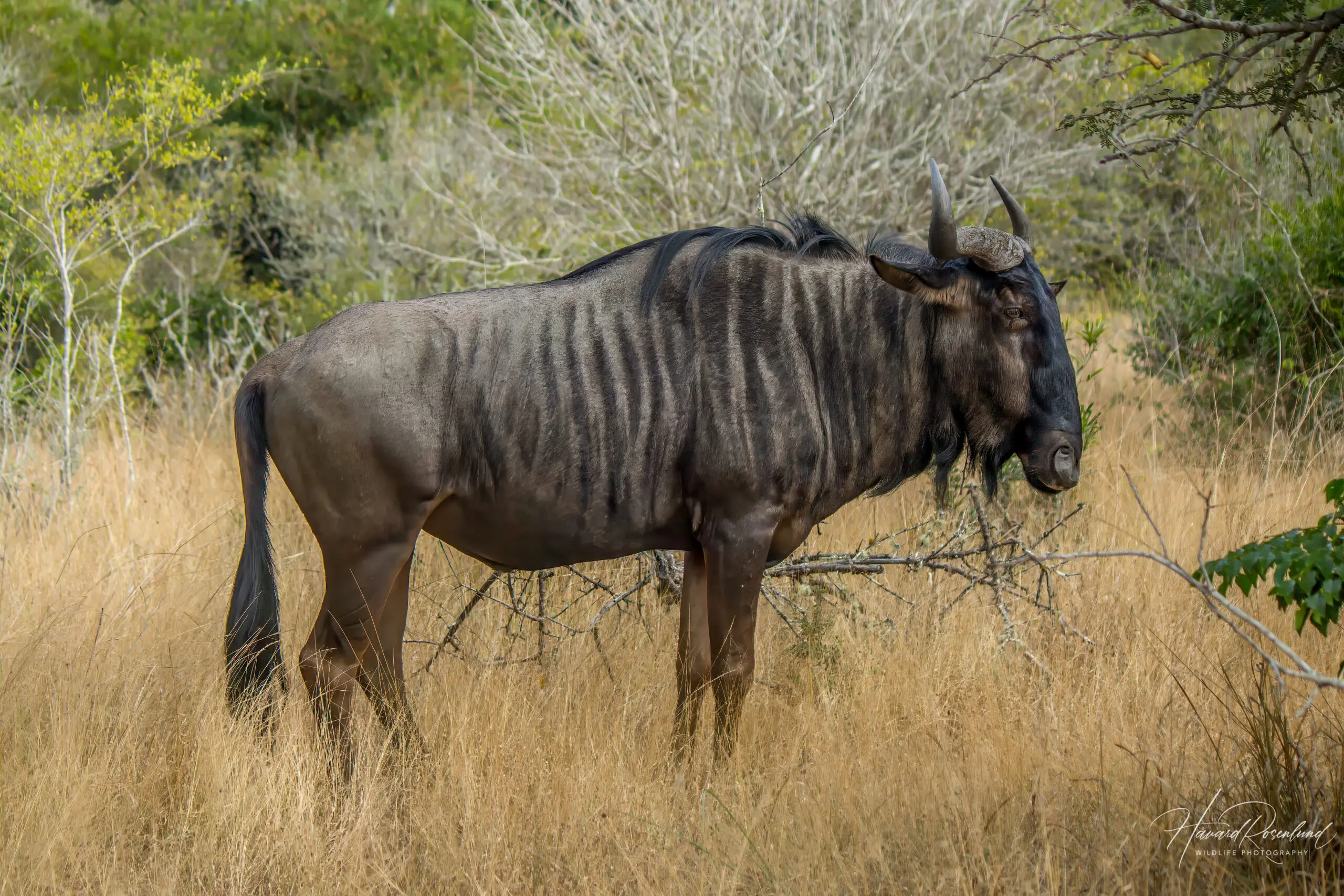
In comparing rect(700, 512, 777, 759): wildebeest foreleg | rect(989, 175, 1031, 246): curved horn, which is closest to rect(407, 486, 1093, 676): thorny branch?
rect(700, 512, 777, 759): wildebeest foreleg

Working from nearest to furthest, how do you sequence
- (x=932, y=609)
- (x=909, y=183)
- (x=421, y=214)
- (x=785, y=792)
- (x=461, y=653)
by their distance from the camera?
(x=785, y=792) < (x=461, y=653) < (x=932, y=609) < (x=909, y=183) < (x=421, y=214)

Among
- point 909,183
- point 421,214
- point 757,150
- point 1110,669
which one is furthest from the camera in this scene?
point 421,214

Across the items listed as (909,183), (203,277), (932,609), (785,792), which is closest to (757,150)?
(909,183)

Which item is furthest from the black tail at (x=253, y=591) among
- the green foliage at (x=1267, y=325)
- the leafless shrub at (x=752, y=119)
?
the green foliage at (x=1267, y=325)

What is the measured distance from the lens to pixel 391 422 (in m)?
3.40

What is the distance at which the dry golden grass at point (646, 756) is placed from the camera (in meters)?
2.87

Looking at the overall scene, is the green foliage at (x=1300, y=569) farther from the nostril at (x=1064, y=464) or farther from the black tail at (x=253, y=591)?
the black tail at (x=253, y=591)

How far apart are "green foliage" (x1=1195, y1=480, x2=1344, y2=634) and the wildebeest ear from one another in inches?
51.6

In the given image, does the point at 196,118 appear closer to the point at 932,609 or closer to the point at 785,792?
the point at 932,609

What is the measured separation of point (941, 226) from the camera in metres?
3.45

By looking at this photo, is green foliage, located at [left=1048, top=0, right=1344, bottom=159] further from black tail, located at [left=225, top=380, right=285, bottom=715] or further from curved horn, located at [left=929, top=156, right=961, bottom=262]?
black tail, located at [left=225, top=380, right=285, bottom=715]

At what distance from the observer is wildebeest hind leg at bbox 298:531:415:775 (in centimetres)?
348

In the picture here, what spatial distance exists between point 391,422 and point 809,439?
Answer: 4.15ft

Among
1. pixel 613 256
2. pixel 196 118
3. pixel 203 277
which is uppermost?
pixel 196 118
